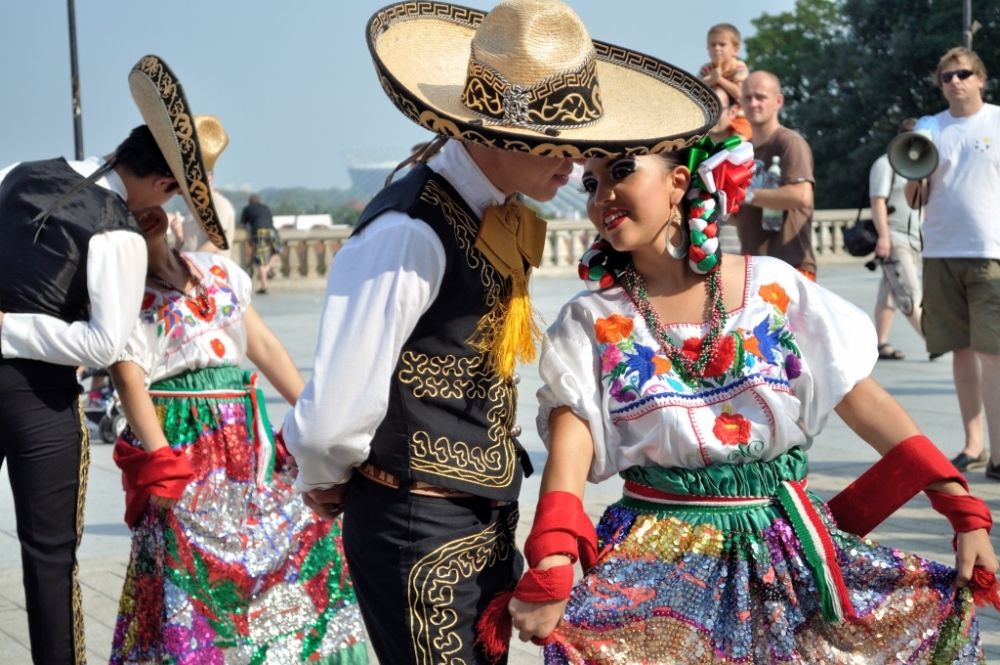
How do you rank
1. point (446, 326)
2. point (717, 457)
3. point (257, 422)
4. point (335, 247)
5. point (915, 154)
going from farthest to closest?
point (335, 247) → point (915, 154) → point (257, 422) → point (717, 457) → point (446, 326)

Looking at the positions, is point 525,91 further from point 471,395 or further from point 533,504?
point 533,504

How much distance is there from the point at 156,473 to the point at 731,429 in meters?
1.93

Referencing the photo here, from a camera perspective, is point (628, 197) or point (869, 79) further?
point (869, 79)

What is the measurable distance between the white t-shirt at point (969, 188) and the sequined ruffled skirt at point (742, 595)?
4133 mm

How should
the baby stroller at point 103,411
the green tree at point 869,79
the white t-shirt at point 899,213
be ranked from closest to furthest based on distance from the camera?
the baby stroller at point 103,411, the white t-shirt at point 899,213, the green tree at point 869,79

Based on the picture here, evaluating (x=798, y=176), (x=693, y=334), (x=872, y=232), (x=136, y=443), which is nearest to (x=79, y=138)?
(x=872, y=232)

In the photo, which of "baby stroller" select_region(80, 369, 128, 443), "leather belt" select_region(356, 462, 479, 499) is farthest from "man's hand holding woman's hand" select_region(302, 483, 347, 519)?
"baby stroller" select_region(80, 369, 128, 443)

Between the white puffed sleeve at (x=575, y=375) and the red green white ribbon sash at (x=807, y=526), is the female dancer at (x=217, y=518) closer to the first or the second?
the white puffed sleeve at (x=575, y=375)

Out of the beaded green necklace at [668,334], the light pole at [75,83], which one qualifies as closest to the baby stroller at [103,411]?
the light pole at [75,83]

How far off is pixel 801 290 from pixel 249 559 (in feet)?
6.97

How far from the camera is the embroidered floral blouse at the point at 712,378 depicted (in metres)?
2.98

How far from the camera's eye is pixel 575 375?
3020mm

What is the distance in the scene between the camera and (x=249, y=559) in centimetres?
447

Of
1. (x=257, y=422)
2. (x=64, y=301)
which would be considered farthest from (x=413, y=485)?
(x=257, y=422)
